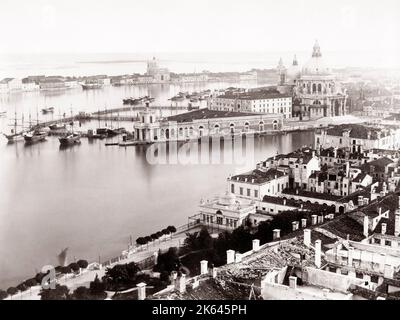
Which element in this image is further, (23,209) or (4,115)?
(4,115)

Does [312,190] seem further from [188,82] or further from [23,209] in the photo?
[188,82]

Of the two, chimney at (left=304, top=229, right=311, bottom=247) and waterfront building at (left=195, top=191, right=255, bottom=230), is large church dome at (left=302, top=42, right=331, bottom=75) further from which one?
chimney at (left=304, top=229, right=311, bottom=247)

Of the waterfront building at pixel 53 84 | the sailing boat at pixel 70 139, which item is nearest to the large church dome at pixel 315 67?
the waterfront building at pixel 53 84

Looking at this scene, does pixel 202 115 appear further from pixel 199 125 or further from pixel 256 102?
pixel 256 102

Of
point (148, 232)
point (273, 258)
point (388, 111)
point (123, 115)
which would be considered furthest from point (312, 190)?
point (123, 115)

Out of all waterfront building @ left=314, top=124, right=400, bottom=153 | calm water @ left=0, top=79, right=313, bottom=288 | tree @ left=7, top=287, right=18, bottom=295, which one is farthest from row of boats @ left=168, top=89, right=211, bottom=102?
tree @ left=7, top=287, right=18, bottom=295
